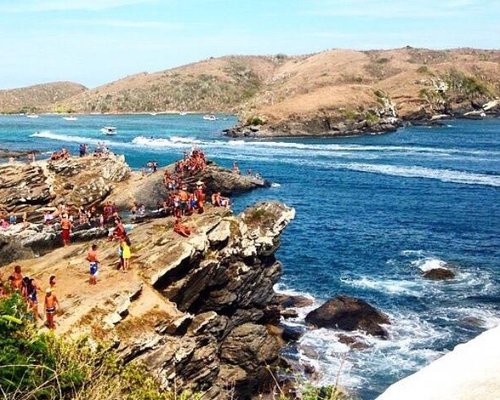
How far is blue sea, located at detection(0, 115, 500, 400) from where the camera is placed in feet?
109

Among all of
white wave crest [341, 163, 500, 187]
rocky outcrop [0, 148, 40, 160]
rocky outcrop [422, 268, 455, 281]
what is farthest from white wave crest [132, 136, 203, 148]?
rocky outcrop [422, 268, 455, 281]

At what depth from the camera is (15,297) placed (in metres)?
15.4

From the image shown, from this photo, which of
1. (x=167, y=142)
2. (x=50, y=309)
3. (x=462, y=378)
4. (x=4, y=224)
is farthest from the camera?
(x=167, y=142)

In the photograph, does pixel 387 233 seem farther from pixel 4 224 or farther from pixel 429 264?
pixel 4 224

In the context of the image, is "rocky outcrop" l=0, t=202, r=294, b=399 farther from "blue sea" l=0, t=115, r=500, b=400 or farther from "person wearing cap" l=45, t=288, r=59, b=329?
"blue sea" l=0, t=115, r=500, b=400

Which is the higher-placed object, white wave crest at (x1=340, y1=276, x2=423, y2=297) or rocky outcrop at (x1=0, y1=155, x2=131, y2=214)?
rocky outcrop at (x1=0, y1=155, x2=131, y2=214)

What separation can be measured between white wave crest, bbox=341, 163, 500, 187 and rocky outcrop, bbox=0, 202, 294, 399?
160 ft

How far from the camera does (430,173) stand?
84.2 meters

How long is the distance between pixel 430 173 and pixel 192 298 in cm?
6291

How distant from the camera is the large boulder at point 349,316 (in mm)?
35237

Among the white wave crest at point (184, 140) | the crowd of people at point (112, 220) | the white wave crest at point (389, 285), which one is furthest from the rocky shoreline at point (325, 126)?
the white wave crest at point (389, 285)

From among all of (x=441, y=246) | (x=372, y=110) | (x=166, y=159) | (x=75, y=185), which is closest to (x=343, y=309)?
(x=441, y=246)

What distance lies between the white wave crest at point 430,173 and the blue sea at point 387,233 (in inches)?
7.0

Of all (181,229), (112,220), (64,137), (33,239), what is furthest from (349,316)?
(64,137)
